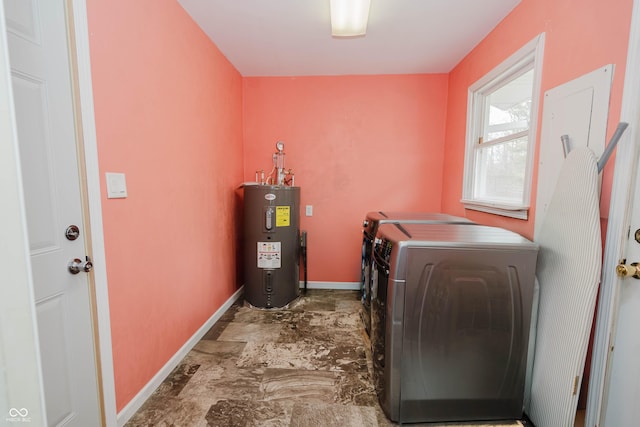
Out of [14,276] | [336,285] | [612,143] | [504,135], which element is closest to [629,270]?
[612,143]

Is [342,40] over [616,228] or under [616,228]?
over

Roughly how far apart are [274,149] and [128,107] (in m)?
1.86

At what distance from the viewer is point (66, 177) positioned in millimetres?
1116

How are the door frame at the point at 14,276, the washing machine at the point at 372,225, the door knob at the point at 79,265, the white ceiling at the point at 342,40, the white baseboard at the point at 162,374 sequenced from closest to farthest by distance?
the door frame at the point at 14,276
the door knob at the point at 79,265
the white baseboard at the point at 162,374
the white ceiling at the point at 342,40
the washing machine at the point at 372,225

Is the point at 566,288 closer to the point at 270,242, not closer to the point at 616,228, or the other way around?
the point at 616,228

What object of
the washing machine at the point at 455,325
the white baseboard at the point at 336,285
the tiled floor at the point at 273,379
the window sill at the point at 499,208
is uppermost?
the window sill at the point at 499,208

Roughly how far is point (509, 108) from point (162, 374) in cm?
321

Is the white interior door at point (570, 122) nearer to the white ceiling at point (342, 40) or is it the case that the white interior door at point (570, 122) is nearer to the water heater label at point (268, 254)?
the white ceiling at point (342, 40)

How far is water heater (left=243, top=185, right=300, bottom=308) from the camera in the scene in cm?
267

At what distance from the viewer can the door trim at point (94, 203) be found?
114cm

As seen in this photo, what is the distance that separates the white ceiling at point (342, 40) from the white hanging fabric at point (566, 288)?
139 cm

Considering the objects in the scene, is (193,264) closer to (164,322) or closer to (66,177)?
(164,322)

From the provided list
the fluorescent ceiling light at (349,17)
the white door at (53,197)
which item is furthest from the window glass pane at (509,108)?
the white door at (53,197)

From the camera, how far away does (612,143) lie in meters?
1.10
